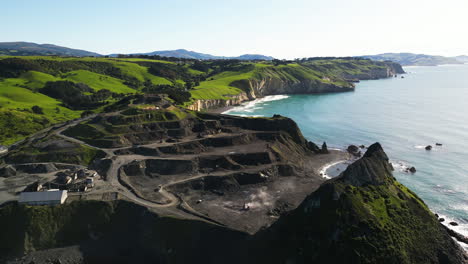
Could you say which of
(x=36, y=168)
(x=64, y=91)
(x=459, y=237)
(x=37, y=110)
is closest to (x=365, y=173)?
(x=459, y=237)

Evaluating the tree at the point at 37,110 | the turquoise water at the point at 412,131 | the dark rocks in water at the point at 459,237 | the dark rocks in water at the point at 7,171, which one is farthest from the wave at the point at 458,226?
the tree at the point at 37,110

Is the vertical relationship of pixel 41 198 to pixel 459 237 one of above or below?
above

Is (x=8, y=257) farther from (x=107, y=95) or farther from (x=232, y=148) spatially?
(x=107, y=95)

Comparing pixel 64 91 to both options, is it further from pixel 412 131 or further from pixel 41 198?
pixel 412 131

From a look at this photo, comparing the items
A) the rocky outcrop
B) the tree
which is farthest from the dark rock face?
the tree

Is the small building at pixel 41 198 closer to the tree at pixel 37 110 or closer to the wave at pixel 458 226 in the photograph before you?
the wave at pixel 458 226
